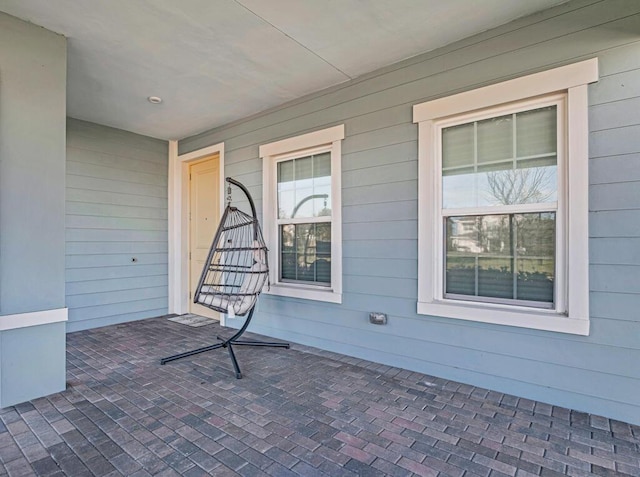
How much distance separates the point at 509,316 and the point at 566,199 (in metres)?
0.88

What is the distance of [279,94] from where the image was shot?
356 centimetres

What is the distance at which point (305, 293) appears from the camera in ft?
11.7

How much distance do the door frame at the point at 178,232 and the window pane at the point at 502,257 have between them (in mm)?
3840

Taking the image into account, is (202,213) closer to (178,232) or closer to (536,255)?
(178,232)

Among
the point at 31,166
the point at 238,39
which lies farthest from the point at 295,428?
the point at 238,39

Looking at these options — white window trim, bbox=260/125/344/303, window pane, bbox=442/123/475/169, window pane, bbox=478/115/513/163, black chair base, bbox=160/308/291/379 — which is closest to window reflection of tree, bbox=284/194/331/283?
white window trim, bbox=260/125/344/303

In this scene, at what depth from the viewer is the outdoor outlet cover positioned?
3.02 m

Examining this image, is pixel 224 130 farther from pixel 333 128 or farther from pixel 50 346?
pixel 50 346

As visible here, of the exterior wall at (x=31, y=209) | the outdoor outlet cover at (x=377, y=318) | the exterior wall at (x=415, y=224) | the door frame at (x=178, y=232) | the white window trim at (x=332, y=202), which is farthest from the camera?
the door frame at (x=178, y=232)

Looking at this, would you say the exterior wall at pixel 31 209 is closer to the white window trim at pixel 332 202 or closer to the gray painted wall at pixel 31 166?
the gray painted wall at pixel 31 166

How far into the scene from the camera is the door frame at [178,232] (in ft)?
16.6

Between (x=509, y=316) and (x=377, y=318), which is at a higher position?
(x=509, y=316)

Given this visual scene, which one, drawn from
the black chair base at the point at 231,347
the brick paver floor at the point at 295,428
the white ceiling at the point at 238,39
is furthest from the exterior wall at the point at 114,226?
the black chair base at the point at 231,347

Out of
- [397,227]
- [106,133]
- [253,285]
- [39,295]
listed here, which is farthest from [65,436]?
[106,133]
